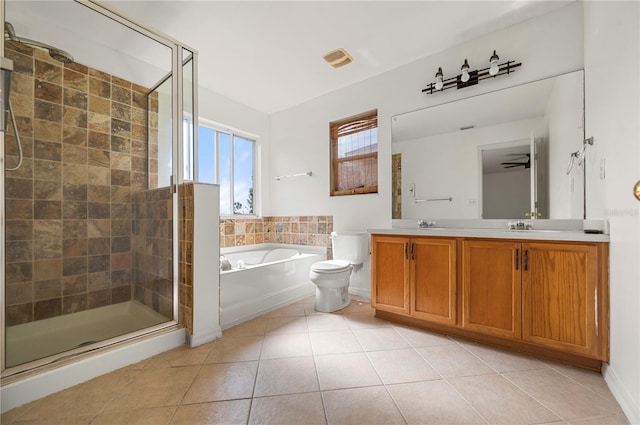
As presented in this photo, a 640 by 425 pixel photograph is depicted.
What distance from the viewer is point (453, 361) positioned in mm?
1625

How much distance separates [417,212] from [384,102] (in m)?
1.24

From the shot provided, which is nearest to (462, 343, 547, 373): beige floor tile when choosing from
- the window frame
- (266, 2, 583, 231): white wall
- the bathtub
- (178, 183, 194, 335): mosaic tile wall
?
(266, 2, 583, 231): white wall

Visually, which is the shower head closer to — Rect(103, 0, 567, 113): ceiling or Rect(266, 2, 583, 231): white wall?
Rect(103, 0, 567, 113): ceiling

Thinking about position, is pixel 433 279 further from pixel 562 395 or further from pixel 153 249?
pixel 153 249

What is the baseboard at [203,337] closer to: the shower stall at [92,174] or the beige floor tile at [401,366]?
the shower stall at [92,174]

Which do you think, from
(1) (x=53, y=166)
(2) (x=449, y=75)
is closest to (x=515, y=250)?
(2) (x=449, y=75)

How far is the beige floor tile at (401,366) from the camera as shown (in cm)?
145

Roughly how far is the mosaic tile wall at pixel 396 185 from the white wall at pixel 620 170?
1.38m

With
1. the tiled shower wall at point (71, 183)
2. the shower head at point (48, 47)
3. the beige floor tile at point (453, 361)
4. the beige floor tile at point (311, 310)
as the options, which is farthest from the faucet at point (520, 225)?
the shower head at point (48, 47)

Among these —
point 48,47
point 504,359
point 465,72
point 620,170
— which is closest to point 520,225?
point 620,170

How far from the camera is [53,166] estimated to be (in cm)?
204

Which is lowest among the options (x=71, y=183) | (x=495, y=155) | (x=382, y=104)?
(x=71, y=183)

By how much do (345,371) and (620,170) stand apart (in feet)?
5.75

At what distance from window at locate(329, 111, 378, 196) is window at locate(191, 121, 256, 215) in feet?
4.19
